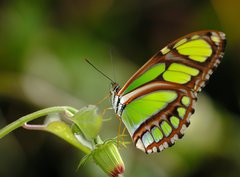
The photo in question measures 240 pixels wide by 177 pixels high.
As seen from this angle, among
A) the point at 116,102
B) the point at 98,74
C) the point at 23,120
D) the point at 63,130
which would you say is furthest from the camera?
the point at 98,74

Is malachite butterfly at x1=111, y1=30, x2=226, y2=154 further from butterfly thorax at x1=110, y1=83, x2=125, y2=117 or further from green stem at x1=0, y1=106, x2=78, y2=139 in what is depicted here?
green stem at x1=0, y1=106, x2=78, y2=139

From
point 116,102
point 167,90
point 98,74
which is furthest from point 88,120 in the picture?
point 98,74

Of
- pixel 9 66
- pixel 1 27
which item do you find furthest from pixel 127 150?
pixel 1 27

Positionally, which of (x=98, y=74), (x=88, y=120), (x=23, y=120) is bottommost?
(x=88, y=120)

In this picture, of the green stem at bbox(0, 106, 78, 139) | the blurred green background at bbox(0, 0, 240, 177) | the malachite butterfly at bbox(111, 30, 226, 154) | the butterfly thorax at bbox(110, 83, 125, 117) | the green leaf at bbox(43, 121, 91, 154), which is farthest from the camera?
the blurred green background at bbox(0, 0, 240, 177)

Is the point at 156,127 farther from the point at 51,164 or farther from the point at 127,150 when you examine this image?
the point at 51,164

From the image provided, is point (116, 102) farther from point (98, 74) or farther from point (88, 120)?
point (98, 74)

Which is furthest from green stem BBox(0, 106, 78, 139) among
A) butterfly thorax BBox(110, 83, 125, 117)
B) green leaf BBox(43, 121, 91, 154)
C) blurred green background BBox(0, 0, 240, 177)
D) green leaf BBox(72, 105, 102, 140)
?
blurred green background BBox(0, 0, 240, 177)
